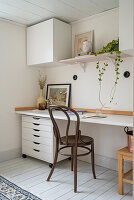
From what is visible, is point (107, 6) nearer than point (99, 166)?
Yes

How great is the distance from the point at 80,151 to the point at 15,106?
131 centimetres

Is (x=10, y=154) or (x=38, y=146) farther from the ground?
(x=38, y=146)

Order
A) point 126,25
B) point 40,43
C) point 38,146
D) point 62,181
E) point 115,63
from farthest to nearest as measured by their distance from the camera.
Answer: point 40,43 → point 38,146 → point 115,63 → point 62,181 → point 126,25

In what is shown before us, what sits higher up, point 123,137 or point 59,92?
point 59,92

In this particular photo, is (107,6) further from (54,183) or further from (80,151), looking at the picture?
(54,183)

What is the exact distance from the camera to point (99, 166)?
112 inches

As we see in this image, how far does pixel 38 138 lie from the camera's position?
2.91 meters

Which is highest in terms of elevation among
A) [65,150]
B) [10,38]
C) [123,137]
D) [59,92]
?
[10,38]

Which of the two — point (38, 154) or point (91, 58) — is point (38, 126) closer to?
point (38, 154)

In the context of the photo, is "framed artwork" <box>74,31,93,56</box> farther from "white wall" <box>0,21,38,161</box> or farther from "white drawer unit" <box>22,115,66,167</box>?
"white drawer unit" <box>22,115,66,167</box>

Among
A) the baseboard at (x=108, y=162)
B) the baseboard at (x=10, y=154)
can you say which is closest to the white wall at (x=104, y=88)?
the baseboard at (x=108, y=162)

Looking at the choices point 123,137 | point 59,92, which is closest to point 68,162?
point 123,137

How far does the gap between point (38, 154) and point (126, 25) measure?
2.11m

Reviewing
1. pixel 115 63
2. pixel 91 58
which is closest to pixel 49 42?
pixel 91 58
